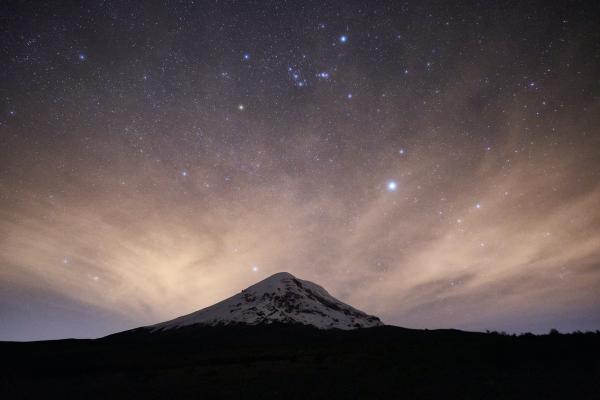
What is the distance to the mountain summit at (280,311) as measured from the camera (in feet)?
388

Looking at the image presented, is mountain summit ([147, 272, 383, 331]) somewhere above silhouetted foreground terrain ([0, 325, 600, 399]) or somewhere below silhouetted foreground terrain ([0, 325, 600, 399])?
above

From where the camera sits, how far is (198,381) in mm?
25859

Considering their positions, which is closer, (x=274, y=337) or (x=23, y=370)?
(x=23, y=370)

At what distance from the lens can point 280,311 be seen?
422 ft

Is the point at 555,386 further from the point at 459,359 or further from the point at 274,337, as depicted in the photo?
the point at 274,337

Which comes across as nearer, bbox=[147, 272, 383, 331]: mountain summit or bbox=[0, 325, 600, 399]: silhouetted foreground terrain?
bbox=[0, 325, 600, 399]: silhouetted foreground terrain

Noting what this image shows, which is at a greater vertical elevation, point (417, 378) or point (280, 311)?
point (280, 311)

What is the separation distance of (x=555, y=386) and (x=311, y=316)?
114 m

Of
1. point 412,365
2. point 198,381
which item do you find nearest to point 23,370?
point 198,381

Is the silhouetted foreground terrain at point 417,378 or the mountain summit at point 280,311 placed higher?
the mountain summit at point 280,311

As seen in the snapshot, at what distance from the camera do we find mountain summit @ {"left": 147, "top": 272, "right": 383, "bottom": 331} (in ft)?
388

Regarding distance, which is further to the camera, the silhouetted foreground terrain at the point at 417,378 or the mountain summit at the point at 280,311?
the mountain summit at the point at 280,311

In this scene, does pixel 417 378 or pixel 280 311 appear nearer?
pixel 417 378

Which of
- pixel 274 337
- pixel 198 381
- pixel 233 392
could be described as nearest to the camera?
pixel 233 392
